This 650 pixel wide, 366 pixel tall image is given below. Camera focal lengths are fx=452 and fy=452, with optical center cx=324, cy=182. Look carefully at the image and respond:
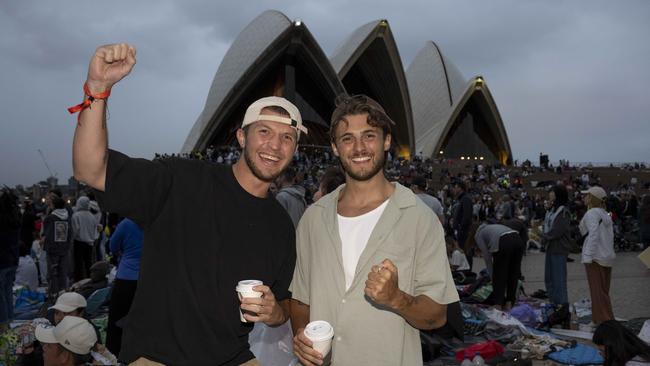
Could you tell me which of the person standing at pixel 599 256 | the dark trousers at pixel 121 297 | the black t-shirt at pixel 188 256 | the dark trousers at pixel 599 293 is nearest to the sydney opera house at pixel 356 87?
the person standing at pixel 599 256

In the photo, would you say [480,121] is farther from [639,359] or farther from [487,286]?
[639,359]

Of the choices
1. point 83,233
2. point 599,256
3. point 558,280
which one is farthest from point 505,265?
point 83,233

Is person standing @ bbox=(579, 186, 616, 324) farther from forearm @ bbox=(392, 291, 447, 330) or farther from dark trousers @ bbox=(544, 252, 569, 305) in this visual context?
forearm @ bbox=(392, 291, 447, 330)

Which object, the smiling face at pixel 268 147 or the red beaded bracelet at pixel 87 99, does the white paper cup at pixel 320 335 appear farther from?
the red beaded bracelet at pixel 87 99

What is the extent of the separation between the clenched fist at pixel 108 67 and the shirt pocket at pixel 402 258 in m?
0.99

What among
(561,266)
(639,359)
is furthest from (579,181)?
(639,359)

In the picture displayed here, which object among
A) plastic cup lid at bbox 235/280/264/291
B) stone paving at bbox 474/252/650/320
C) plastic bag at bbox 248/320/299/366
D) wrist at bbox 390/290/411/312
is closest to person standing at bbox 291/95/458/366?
wrist at bbox 390/290/411/312

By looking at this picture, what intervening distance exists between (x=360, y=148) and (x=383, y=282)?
21.3 inches

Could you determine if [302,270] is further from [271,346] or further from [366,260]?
[271,346]

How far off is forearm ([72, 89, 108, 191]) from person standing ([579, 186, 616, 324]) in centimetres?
535

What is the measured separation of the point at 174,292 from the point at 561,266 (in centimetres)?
535

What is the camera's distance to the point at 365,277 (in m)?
1.55

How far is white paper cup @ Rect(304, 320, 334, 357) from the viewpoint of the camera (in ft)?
4.34

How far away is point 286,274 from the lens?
1694mm
